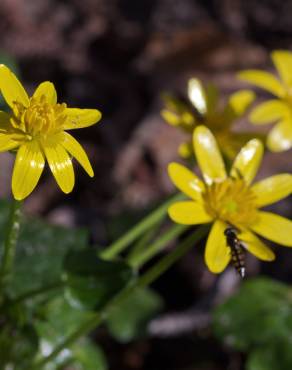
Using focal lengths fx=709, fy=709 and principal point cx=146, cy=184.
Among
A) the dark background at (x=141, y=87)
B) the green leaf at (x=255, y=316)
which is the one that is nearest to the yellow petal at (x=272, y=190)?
the green leaf at (x=255, y=316)

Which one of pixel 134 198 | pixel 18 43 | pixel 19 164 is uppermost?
pixel 18 43

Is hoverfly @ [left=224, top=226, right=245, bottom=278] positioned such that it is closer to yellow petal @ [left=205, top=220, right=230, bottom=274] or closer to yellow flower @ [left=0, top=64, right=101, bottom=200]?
yellow petal @ [left=205, top=220, right=230, bottom=274]

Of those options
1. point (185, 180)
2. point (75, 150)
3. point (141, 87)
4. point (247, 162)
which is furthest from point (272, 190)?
point (141, 87)

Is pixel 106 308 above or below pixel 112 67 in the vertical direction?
below

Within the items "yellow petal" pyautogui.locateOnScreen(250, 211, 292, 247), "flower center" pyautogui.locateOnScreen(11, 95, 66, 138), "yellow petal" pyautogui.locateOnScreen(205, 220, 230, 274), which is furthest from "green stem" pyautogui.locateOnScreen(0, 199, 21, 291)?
"yellow petal" pyautogui.locateOnScreen(250, 211, 292, 247)

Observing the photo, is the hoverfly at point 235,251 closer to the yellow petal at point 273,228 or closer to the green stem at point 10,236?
the yellow petal at point 273,228

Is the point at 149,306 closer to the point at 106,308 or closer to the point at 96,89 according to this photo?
the point at 106,308

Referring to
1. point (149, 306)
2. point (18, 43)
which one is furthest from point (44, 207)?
point (18, 43)
